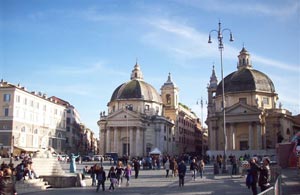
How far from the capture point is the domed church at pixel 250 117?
6253 centimetres

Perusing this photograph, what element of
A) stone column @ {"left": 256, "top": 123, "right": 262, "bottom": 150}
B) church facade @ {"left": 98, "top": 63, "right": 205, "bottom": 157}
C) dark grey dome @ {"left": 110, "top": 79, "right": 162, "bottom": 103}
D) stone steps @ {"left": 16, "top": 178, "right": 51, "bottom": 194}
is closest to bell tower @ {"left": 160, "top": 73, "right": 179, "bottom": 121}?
church facade @ {"left": 98, "top": 63, "right": 205, "bottom": 157}

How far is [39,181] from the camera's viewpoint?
72.5ft

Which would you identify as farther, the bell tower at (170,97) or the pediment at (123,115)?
the bell tower at (170,97)

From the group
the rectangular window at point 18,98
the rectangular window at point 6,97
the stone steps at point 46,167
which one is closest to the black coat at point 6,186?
the stone steps at point 46,167

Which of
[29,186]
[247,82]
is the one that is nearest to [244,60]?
[247,82]

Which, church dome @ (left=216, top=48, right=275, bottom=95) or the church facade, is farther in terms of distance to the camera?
the church facade

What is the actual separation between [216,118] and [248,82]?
27.5 feet

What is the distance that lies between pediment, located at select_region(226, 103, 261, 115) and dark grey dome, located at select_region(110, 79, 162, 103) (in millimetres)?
19804

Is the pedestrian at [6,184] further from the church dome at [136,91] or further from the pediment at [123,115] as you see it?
the church dome at [136,91]

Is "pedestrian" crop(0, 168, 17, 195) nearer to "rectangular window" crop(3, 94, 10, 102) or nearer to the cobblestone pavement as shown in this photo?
the cobblestone pavement

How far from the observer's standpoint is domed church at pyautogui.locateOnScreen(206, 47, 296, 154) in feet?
205

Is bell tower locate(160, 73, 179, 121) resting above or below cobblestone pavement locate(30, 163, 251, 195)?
above

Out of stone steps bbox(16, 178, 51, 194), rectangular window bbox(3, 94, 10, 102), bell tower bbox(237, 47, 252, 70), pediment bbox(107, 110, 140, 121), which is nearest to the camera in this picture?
stone steps bbox(16, 178, 51, 194)

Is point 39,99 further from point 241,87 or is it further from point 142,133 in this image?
point 241,87
